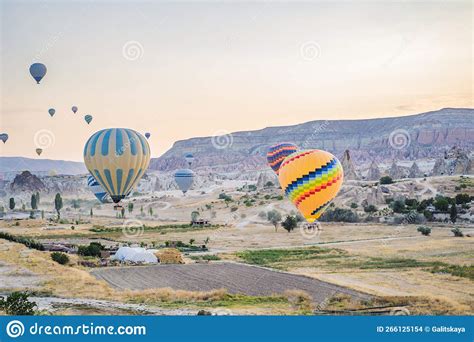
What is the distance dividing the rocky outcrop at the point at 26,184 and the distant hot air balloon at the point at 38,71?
9022 cm

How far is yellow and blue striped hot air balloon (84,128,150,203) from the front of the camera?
118 ft

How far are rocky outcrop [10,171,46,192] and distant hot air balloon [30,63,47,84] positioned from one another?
90223mm

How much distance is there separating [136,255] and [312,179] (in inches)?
403

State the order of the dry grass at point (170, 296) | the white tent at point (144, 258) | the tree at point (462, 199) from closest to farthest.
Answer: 1. the dry grass at point (170, 296)
2. the white tent at point (144, 258)
3. the tree at point (462, 199)

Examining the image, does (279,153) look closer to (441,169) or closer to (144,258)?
(144,258)

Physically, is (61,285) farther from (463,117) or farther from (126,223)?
(463,117)

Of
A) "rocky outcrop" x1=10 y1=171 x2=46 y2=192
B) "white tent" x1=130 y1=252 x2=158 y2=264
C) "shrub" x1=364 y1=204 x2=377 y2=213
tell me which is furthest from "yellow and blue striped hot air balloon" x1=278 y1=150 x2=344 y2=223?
"rocky outcrop" x1=10 y1=171 x2=46 y2=192

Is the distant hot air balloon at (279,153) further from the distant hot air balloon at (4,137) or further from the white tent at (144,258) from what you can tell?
the distant hot air balloon at (4,137)

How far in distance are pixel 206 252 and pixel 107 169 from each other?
7773 millimetres

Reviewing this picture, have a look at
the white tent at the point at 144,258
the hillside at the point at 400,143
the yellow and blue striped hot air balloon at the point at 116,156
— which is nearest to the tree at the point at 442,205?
the yellow and blue striped hot air balloon at the point at 116,156

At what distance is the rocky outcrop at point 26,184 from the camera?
12912 centimetres

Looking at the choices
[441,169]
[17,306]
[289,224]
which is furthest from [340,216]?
[441,169]

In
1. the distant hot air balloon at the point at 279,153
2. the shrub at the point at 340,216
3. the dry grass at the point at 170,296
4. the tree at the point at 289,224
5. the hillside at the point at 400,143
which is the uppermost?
the hillside at the point at 400,143

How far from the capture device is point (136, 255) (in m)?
33.4
